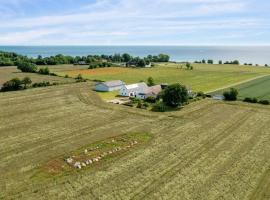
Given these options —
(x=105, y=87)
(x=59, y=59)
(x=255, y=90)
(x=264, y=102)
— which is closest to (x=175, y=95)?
(x=264, y=102)

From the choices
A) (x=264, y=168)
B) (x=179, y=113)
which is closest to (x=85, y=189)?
(x=264, y=168)

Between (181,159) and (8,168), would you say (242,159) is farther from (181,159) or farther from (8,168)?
(8,168)

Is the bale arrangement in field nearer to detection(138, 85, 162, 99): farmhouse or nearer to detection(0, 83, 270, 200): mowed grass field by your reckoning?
detection(0, 83, 270, 200): mowed grass field

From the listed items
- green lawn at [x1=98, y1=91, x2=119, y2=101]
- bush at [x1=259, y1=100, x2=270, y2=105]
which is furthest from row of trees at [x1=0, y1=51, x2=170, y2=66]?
bush at [x1=259, y1=100, x2=270, y2=105]

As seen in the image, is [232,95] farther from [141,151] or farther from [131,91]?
[141,151]

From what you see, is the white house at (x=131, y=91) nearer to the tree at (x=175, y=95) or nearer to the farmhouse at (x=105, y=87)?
the farmhouse at (x=105, y=87)

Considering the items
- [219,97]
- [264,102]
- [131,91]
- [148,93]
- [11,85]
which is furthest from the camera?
[11,85]

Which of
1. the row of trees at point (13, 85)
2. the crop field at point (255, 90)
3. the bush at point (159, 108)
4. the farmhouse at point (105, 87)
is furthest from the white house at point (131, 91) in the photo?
the row of trees at point (13, 85)
